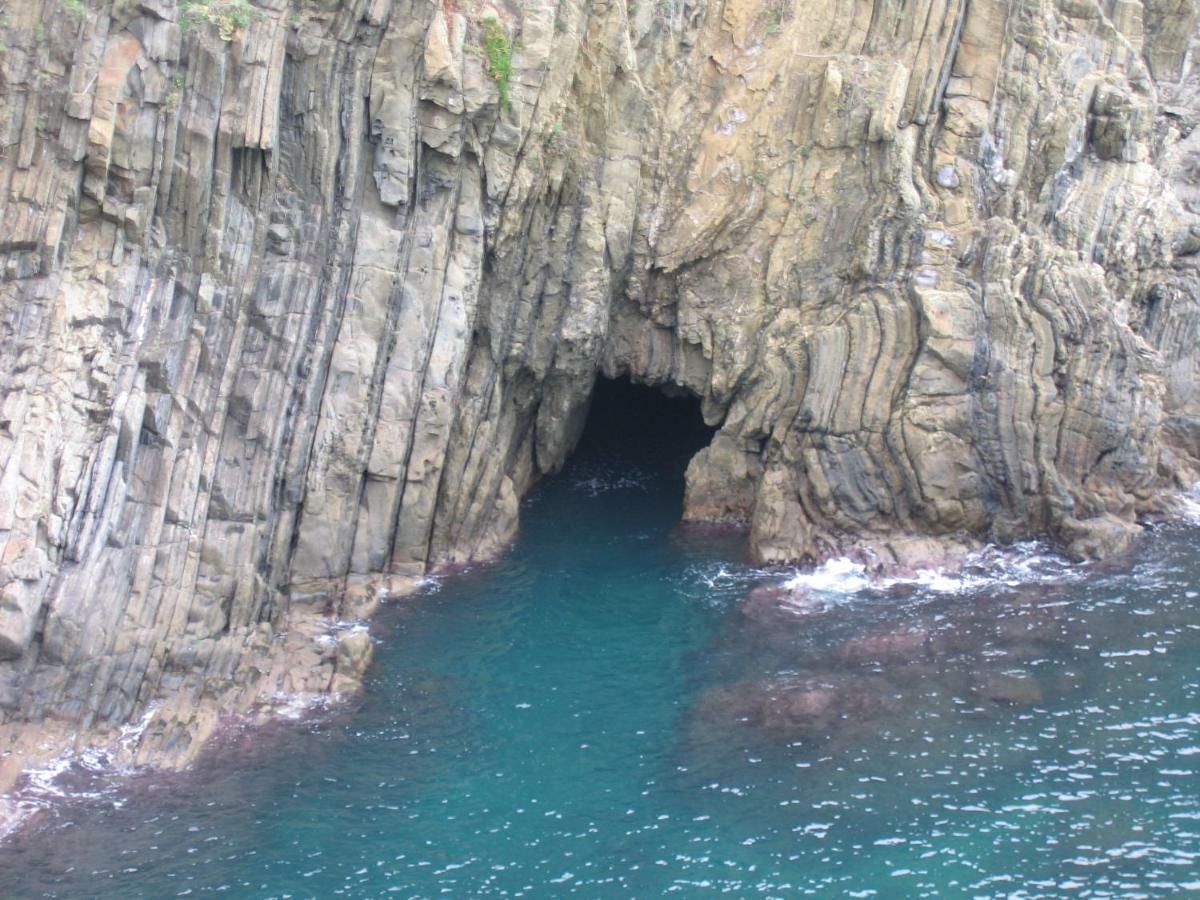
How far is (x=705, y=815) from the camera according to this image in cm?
2247

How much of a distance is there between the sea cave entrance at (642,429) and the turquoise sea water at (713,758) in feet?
36.1

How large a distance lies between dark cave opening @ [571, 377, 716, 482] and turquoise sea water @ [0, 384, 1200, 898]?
11.2 metres

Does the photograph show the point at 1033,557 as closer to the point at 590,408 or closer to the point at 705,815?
the point at 705,815

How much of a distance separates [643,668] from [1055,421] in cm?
1396

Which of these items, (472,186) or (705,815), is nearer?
(705,815)

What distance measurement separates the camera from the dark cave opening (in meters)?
43.8

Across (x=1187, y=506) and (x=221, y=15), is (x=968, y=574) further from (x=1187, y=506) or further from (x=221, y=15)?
(x=221, y=15)

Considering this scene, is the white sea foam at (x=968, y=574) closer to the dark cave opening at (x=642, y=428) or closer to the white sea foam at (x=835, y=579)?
the white sea foam at (x=835, y=579)

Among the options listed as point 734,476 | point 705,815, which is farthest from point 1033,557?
point 705,815

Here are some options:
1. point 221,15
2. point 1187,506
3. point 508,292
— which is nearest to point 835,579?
point 1187,506

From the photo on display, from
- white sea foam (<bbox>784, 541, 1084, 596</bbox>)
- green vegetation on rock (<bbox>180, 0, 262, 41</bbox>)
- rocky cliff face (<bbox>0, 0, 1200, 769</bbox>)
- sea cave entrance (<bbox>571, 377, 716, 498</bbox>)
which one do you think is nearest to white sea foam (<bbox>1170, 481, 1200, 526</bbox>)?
rocky cliff face (<bbox>0, 0, 1200, 769</bbox>)

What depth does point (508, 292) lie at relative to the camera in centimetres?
3478

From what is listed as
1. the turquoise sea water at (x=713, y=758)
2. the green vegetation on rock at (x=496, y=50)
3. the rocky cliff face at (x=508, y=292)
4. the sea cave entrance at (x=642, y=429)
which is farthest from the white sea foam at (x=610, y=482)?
the green vegetation on rock at (x=496, y=50)

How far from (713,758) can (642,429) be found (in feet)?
74.6
